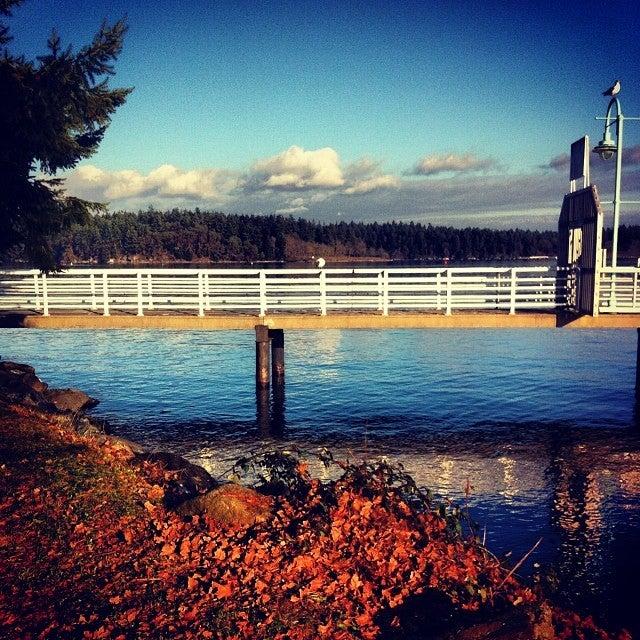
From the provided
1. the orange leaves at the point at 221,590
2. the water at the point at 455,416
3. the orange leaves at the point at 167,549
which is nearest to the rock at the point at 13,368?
the water at the point at 455,416

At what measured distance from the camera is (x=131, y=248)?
184m

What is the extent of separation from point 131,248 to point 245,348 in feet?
526

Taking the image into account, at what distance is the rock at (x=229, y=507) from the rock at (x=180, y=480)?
2.04 ft

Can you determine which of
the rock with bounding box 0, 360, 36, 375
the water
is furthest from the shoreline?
the rock with bounding box 0, 360, 36, 375

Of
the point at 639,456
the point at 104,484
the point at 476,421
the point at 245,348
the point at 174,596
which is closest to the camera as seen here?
the point at 174,596

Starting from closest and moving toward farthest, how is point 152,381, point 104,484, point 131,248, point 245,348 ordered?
point 104,484
point 152,381
point 245,348
point 131,248

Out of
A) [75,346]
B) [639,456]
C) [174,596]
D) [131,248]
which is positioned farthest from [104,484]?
[131,248]

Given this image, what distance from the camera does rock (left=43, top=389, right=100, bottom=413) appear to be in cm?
1894

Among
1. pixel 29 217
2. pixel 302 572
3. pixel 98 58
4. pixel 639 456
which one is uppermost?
pixel 98 58

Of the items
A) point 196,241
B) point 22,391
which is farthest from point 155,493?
point 196,241

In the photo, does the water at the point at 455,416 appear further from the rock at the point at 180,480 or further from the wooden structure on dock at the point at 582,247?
the wooden structure on dock at the point at 582,247

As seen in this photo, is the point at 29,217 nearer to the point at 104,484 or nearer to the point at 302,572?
the point at 104,484

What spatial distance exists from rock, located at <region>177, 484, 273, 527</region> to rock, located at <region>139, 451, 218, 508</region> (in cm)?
62

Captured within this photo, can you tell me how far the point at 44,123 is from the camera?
15859 mm
